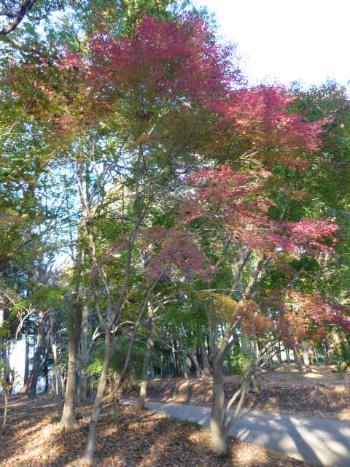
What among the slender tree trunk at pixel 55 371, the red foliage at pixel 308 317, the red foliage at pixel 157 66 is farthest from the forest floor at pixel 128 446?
the slender tree trunk at pixel 55 371

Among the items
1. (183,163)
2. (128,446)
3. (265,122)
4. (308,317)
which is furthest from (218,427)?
(265,122)

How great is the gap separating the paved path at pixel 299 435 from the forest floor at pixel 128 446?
0.47 metres

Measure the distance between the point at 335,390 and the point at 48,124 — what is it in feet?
46.7

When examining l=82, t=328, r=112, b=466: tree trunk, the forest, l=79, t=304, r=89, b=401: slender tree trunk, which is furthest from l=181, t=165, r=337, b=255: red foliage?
l=79, t=304, r=89, b=401: slender tree trunk

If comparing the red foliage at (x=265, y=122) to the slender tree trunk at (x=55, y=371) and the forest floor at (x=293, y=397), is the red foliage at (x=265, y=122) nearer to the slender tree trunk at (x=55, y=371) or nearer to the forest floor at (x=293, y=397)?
the forest floor at (x=293, y=397)

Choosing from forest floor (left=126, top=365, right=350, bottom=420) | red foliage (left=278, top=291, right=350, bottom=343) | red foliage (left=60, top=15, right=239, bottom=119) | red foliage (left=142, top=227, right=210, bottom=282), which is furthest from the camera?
forest floor (left=126, top=365, right=350, bottom=420)

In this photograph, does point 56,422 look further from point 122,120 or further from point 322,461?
point 122,120

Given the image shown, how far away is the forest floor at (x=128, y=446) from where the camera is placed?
857cm

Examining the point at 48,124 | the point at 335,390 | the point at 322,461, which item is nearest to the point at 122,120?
the point at 48,124

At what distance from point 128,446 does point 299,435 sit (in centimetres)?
454

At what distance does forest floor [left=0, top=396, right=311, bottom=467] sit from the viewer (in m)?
8.57

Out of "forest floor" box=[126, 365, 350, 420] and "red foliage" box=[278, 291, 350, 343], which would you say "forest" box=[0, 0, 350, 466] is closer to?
"red foliage" box=[278, 291, 350, 343]

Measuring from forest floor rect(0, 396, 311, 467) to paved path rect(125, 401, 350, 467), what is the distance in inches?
18.6

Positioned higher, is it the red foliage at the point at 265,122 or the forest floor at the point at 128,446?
the red foliage at the point at 265,122
